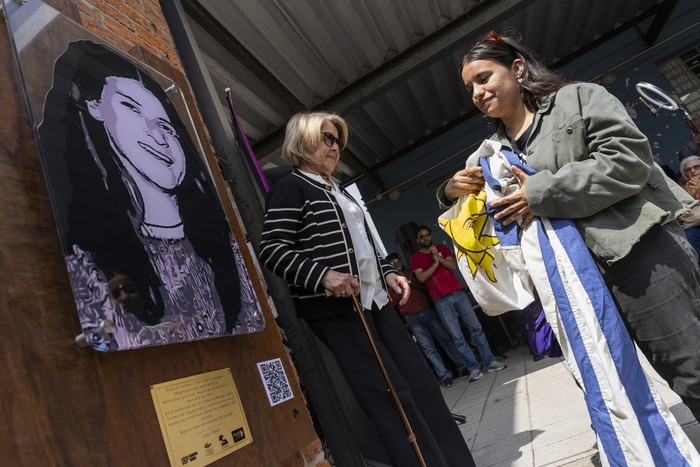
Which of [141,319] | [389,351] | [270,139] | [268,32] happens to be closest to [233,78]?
[268,32]

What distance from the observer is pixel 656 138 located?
31.5 ft

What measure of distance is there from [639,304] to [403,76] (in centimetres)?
563

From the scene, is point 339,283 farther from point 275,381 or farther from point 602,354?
point 602,354

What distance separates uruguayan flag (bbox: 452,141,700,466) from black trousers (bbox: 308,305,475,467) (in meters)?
0.71

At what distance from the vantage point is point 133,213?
Answer: 1421 millimetres

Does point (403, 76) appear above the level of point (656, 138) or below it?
above

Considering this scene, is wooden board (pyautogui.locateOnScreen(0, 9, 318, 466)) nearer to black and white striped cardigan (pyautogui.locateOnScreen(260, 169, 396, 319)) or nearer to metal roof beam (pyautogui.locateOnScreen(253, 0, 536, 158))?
black and white striped cardigan (pyautogui.locateOnScreen(260, 169, 396, 319))

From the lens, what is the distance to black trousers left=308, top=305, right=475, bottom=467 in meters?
2.01

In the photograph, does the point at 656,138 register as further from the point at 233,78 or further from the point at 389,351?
the point at 389,351

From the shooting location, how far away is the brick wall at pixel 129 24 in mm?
1896

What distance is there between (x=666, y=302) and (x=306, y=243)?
4.54ft

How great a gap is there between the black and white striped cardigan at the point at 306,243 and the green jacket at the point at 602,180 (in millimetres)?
858

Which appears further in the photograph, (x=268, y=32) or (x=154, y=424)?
(x=268, y=32)

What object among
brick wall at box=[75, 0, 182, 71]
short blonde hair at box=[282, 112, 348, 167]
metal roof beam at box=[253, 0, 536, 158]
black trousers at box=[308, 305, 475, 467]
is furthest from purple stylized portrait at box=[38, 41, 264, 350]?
metal roof beam at box=[253, 0, 536, 158]
